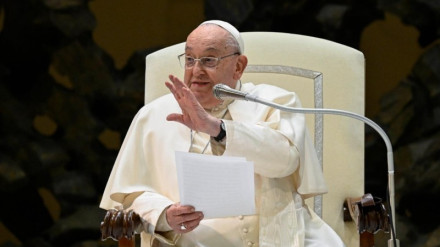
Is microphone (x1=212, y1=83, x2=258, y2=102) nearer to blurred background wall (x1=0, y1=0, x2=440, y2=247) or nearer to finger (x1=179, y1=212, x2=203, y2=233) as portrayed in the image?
finger (x1=179, y1=212, x2=203, y2=233)

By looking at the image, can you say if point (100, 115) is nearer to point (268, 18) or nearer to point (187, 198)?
point (268, 18)

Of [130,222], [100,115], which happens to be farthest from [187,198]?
[100,115]

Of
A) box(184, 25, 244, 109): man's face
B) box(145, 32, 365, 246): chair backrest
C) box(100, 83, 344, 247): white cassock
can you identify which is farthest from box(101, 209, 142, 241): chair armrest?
box(145, 32, 365, 246): chair backrest

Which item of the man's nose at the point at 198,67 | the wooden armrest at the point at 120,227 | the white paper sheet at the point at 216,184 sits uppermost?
the man's nose at the point at 198,67

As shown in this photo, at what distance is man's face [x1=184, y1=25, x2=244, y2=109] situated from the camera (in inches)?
157

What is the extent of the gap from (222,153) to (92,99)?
94.5 inches

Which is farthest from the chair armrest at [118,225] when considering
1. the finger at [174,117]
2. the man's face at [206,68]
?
the man's face at [206,68]

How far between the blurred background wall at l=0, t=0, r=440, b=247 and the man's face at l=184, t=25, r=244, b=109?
1930 millimetres

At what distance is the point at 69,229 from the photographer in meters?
6.14

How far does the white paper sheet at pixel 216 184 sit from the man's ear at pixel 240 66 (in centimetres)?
68

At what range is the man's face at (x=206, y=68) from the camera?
3.99 metres

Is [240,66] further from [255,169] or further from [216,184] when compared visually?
[216,184]

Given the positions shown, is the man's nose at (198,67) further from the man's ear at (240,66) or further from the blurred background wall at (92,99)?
the blurred background wall at (92,99)

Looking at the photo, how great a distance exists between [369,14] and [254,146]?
2.40 metres
